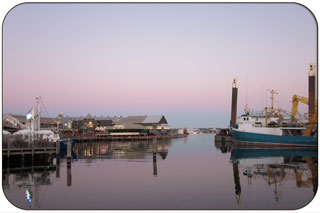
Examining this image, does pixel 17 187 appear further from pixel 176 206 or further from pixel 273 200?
pixel 273 200

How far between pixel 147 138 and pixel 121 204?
247 feet

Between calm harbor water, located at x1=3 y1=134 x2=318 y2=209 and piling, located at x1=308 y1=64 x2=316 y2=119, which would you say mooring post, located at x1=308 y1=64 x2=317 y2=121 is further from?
calm harbor water, located at x1=3 y1=134 x2=318 y2=209

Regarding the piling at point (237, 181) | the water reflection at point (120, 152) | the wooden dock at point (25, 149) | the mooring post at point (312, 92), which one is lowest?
the water reflection at point (120, 152)

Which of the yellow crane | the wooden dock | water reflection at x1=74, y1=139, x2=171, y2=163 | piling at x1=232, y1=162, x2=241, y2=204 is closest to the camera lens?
piling at x1=232, y1=162, x2=241, y2=204

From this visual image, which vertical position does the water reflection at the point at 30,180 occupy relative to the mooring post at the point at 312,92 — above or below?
below

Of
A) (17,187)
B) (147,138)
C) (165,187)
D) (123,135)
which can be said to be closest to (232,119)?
(147,138)

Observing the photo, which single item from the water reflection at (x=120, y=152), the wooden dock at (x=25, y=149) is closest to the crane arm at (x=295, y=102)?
the water reflection at (x=120, y=152)

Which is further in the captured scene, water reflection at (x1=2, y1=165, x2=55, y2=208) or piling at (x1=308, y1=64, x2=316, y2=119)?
A: piling at (x1=308, y1=64, x2=316, y2=119)

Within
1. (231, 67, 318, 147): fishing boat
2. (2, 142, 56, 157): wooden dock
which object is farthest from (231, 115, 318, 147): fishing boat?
(2, 142, 56, 157): wooden dock

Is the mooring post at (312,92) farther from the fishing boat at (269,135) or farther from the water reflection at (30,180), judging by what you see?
the water reflection at (30,180)

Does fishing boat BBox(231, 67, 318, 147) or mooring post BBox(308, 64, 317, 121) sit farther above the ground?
mooring post BBox(308, 64, 317, 121)

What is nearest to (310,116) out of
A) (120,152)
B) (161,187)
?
(120,152)

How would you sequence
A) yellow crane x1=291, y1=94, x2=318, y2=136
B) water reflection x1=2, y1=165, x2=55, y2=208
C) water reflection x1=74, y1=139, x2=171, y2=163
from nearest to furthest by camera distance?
water reflection x1=2, y1=165, x2=55, y2=208, water reflection x1=74, y1=139, x2=171, y2=163, yellow crane x1=291, y1=94, x2=318, y2=136

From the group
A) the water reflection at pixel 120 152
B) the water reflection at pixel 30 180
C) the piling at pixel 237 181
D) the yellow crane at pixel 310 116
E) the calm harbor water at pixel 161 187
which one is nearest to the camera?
the calm harbor water at pixel 161 187
